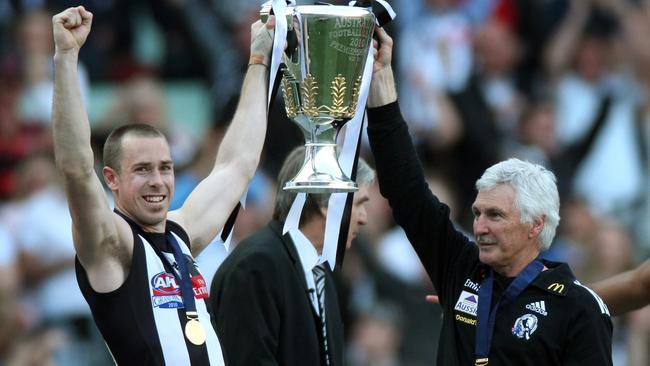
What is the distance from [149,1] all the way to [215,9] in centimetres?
57

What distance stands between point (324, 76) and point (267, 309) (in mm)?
1338

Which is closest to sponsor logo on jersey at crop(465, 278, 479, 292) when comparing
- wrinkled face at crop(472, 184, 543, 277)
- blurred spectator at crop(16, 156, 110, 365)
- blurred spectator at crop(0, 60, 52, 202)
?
wrinkled face at crop(472, 184, 543, 277)

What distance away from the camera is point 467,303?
6148 millimetres

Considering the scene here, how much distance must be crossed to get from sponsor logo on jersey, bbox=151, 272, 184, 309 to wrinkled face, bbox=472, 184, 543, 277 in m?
1.30

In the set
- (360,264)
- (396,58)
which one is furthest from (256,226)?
(396,58)

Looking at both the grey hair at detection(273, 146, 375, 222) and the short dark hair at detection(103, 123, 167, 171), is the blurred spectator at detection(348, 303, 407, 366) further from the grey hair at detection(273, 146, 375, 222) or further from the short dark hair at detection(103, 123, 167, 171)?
the short dark hair at detection(103, 123, 167, 171)

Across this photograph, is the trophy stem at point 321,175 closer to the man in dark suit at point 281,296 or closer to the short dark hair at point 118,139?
the short dark hair at point 118,139

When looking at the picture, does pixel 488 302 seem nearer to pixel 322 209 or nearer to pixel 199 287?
pixel 199 287

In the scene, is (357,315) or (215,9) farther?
(215,9)

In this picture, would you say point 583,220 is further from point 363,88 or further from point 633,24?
point 363,88

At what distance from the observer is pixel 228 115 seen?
10711 millimetres

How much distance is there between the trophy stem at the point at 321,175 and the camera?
5.78 meters

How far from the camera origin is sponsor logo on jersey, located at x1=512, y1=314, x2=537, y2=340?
233 inches

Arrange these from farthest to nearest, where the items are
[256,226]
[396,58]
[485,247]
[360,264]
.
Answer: [396,58] → [360,264] → [256,226] → [485,247]
